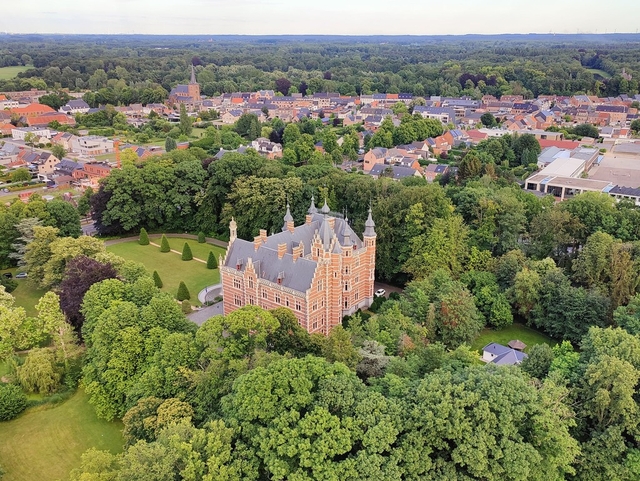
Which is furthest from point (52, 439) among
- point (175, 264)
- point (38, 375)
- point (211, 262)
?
point (175, 264)

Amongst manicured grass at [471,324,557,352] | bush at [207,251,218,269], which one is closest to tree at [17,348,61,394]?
bush at [207,251,218,269]

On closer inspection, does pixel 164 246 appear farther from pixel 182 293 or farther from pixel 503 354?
pixel 503 354

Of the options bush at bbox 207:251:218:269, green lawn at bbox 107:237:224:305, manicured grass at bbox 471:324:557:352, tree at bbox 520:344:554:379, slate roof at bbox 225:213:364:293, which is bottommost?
manicured grass at bbox 471:324:557:352

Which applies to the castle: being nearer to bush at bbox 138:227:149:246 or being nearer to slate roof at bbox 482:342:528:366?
slate roof at bbox 482:342:528:366

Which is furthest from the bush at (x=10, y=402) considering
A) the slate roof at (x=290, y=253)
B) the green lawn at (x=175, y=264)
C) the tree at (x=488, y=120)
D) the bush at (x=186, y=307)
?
the tree at (x=488, y=120)

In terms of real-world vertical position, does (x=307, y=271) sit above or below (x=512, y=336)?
above

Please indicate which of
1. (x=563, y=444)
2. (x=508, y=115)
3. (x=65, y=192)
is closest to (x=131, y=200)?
(x=65, y=192)
